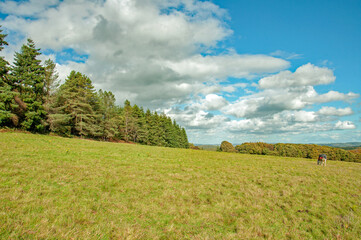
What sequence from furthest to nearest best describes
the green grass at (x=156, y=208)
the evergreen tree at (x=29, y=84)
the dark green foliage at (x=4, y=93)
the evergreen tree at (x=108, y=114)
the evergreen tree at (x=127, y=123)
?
the evergreen tree at (x=127, y=123) < the evergreen tree at (x=108, y=114) < the evergreen tree at (x=29, y=84) < the dark green foliage at (x=4, y=93) < the green grass at (x=156, y=208)

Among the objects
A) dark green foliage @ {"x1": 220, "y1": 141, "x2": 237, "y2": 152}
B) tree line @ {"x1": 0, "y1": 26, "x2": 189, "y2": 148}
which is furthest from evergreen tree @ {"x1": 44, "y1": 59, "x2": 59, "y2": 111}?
dark green foliage @ {"x1": 220, "y1": 141, "x2": 237, "y2": 152}

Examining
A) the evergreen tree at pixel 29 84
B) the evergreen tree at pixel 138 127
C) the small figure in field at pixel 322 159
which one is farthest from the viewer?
the evergreen tree at pixel 138 127

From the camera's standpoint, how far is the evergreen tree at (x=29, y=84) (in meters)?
30.3

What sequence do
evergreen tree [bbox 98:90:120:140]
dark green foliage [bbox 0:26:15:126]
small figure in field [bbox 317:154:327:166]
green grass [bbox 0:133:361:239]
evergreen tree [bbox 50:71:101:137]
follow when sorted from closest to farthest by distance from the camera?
green grass [bbox 0:133:361:239] → small figure in field [bbox 317:154:327:166] → dark green foliage [bbox 0:26:15:126] → evergreen tree [bbox 50:71:101:137] → evergreen tree [bbox 98:90:120:140]

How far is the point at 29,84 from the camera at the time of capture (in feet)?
103

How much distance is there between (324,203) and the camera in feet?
24.6

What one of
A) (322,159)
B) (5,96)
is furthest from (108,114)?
(322,159)

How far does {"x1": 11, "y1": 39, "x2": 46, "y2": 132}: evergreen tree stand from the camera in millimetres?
30266

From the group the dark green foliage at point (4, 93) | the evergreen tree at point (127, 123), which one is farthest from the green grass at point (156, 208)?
the evergreen tree at point (127, 123)

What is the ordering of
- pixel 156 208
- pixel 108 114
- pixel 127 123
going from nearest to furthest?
pixel 156 208 → pixel 108 114 → pixel 127 123

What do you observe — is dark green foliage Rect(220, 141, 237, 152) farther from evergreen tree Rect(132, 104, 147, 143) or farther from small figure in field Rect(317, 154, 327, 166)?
small figure in field Rect(317, 154, 327, 166)

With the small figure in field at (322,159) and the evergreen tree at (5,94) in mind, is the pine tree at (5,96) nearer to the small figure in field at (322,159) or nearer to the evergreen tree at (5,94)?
the evergreen tree at (5,94)

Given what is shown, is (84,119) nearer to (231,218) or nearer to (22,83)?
(22,83)

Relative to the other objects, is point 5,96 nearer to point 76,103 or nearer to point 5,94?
point 5,94
